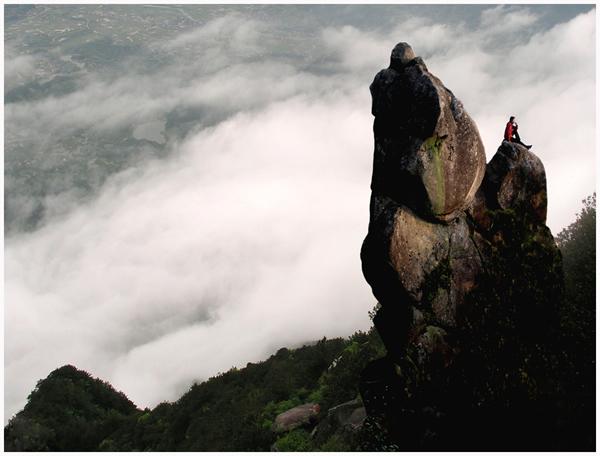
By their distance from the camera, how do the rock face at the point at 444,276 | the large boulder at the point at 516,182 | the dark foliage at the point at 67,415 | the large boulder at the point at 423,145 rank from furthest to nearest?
the dark foliage at the point at 67,415, the large boulder at the point at 516,182, the large boulder at the point at 423,145, the rock face at the point at 444,276

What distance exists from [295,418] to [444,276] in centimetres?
1410

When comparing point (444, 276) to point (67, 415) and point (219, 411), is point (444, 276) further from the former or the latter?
point (67, 415)

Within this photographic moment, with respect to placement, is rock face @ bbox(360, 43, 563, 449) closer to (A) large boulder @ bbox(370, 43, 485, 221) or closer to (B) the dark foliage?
(A) large boulder @ bbox(370, 43, 485, 221)

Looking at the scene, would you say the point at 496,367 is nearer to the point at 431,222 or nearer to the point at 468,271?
the point at 468,271

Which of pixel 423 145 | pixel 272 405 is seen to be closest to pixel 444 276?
pixel 423 145

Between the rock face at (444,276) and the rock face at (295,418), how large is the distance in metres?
9.66

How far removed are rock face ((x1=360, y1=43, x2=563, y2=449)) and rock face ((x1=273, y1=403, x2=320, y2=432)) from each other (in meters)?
9.66

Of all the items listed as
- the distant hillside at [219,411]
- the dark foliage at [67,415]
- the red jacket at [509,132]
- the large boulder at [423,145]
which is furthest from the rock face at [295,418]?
the dark foliage at [67,415]

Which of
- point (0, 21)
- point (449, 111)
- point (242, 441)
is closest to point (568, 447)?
point (449, 111)

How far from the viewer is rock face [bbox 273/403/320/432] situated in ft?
86.1

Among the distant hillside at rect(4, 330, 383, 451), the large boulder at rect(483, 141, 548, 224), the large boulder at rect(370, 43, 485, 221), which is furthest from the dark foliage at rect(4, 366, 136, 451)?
the large boulder at rect(483, 141, 548, 224)

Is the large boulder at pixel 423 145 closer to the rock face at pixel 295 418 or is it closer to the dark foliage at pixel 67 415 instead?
the rock face at pixel 295 418

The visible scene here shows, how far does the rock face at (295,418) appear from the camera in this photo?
26234mm

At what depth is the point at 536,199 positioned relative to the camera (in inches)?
744
